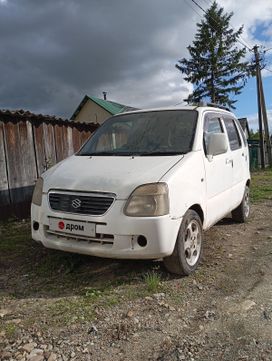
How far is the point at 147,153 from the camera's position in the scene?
4.16 meters

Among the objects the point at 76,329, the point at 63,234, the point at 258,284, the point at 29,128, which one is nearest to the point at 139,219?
the point at 63,234

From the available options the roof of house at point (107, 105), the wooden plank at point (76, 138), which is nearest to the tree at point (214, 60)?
the roof of house at point (107, 105)

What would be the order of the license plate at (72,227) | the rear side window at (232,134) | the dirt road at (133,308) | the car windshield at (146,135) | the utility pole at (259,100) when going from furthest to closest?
the utility pole at (259,100) < the rear side window at (232,134) < the car windshield at (146,135) < the license plate at (72,227) < the dirt road at (133,308)

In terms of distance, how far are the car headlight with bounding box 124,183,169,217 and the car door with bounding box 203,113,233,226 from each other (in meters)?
1.09

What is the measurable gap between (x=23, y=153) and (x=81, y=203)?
447 cm

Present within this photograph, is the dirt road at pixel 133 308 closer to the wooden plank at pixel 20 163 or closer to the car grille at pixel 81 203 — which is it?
the car grille at pixel 81 203

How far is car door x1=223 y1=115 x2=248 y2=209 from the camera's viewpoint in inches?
215

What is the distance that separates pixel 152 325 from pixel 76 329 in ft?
2.04

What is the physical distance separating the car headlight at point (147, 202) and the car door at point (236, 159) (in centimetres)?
223

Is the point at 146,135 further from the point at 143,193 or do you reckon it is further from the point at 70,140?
the point at 70,140

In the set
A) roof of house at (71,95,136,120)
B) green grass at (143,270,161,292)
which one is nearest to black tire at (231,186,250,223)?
green grass at (143,270,161,292)

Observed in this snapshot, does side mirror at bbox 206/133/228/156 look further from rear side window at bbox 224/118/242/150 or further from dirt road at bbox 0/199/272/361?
dirt road at bbox 0/199/272/361

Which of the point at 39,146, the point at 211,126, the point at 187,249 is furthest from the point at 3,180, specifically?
the point at 187,249

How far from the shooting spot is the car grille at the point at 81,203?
3479mm
